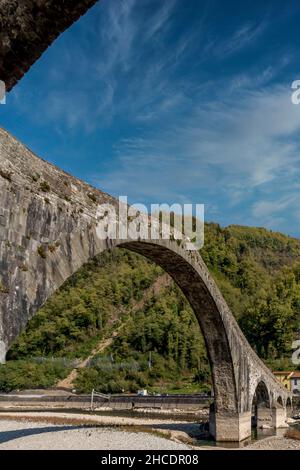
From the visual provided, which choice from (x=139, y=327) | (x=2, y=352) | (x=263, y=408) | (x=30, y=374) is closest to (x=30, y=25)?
(x=2, y=352)

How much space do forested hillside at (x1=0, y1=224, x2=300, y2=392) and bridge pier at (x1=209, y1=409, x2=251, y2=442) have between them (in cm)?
2799

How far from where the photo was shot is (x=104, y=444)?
628 inches

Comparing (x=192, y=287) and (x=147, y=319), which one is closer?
(x=192, y=287)

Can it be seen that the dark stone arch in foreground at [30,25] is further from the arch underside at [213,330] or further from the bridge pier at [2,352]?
the arch underside at [213,330]

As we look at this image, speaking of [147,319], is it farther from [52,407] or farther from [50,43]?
[50,43]

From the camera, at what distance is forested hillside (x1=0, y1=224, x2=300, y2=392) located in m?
54.0

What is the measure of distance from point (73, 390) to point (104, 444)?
1428 inches

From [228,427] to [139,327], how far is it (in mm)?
45695

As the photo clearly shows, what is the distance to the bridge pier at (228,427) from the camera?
1933 centimetres

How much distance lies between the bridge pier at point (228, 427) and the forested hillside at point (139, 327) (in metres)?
28.0

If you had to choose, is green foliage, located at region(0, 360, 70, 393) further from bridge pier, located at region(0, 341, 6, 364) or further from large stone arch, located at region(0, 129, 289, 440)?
bridge pier, located at region(0, 341, 6, 364)

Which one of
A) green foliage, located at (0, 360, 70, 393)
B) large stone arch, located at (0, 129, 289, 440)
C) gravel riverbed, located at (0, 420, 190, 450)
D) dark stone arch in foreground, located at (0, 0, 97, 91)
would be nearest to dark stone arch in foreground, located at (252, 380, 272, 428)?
gravel riverbed, located at (0, 420, 190, 450)

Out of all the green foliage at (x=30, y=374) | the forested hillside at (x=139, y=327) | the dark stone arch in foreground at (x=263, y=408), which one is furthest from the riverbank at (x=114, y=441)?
the green foliage at (x=30, y=374)
